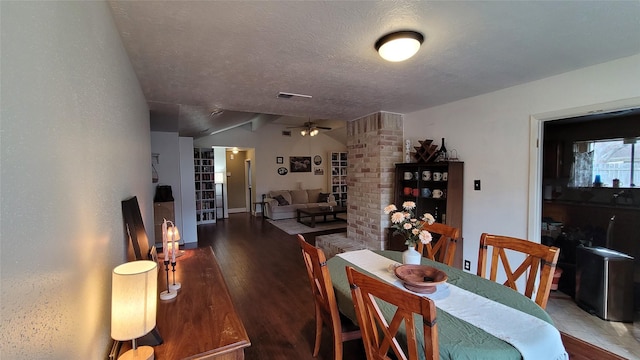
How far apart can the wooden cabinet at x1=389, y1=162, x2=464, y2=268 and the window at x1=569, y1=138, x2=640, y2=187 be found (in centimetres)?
115

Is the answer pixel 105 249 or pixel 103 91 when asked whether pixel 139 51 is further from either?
pixel 105 249

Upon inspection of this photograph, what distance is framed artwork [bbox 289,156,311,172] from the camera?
9.19 metres

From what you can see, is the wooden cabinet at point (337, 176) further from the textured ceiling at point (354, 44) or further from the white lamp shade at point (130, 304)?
the white lamp shade at point (130, 304)

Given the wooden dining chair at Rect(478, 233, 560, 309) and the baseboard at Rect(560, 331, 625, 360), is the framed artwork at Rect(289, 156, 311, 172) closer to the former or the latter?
the wooden dining chair at Rect(478, 233, 560, 309)

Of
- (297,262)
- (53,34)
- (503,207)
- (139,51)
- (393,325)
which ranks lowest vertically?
(297,262)

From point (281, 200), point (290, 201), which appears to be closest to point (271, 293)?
point (281, 200)

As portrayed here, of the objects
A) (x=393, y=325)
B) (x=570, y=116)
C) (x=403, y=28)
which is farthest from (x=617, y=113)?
(x=393, y=325)

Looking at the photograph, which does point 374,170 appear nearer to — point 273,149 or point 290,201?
point 290,201

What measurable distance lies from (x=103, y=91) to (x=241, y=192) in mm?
8533

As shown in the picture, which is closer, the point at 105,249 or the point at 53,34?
the point at 53,34

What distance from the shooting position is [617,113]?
2.37m

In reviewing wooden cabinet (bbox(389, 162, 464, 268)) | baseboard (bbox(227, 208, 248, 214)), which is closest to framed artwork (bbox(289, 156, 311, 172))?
baseboard (bbox(227, 208, 248, 214))

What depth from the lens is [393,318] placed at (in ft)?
3.76

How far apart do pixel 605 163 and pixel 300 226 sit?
221 inches
